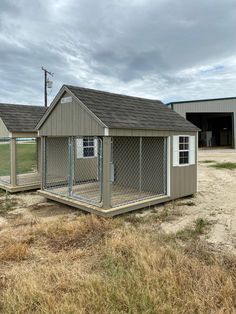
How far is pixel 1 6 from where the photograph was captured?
7949 mm

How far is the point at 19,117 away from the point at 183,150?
5.94 meters

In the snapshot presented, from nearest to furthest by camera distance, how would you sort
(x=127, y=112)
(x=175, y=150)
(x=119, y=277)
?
1. (x=119, y=277)
2. (x=127, y=112)
3. (x=175, y=150)

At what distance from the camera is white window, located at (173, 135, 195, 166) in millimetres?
7457

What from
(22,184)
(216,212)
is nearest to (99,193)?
(216,212)

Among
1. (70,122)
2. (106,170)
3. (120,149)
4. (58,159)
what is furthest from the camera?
(58,159)

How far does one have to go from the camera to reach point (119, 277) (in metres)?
3.29

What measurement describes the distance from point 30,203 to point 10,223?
1.95m

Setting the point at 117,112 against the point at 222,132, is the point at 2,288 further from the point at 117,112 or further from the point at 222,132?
the point at 222,132

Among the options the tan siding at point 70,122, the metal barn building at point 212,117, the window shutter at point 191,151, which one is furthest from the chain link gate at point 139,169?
the metal barn building at point 212,117

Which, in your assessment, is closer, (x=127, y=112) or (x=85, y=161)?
(x=127, y=112)

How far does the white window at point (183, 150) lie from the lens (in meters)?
7.46

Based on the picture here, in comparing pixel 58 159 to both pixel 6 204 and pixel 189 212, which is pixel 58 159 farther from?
pixel 189 212

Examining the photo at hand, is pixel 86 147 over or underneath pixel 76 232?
over

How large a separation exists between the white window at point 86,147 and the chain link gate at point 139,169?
121 cm
